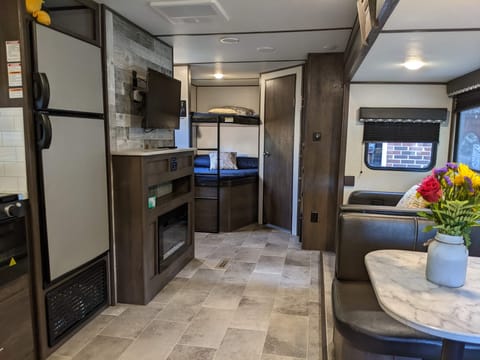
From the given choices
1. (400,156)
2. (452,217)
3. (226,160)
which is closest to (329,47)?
(400,156)

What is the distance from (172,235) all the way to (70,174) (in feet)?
4.46

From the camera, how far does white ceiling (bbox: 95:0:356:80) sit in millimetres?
2727

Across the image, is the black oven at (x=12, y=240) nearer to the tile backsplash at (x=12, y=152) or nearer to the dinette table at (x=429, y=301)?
the tile backsplash at (x=12, y=152)

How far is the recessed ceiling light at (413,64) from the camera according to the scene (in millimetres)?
2896

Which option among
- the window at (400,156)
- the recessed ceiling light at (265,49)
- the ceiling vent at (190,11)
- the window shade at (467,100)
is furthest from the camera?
the window at (400,156)

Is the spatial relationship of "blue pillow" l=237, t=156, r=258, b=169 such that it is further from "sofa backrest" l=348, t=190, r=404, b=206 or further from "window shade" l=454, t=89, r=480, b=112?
"window shade" l=454, t=89, r=480, b=112

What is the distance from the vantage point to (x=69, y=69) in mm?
2334

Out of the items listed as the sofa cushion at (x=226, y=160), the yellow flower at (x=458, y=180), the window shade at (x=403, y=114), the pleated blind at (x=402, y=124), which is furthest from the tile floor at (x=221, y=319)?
the sofa cushion at (x=226, y=160)

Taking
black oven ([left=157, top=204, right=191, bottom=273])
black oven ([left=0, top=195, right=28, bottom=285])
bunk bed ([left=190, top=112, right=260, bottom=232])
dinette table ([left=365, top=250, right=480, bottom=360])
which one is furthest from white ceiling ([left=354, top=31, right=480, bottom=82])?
black oven ([left=0, top=195, right=28, bottom=285])

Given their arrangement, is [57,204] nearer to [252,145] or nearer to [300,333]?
[300,333]

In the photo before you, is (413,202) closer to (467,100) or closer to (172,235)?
(467,100)

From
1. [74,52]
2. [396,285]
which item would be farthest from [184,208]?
[396,285]

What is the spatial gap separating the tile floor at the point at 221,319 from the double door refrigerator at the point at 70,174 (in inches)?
11.2

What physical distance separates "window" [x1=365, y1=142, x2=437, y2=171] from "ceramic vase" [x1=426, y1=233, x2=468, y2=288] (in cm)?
283
